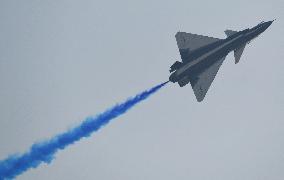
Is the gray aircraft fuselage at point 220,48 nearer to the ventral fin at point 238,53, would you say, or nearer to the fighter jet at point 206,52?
the fighter jet at point 206,52

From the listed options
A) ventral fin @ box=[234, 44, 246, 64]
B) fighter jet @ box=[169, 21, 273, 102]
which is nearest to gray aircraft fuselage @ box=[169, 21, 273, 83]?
fighter jet @ box=[169, 21, 273, 102]

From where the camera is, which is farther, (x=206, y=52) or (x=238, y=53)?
(x=238, y=53)

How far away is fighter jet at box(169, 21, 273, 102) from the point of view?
69.7 m

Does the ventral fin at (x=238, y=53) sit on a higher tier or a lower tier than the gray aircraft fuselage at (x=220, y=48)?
lower

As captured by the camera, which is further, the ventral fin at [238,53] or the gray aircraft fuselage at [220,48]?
the ventral fin at [238,53]

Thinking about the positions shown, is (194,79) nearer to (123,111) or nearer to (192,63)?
(192,63)

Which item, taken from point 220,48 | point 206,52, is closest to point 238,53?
point 220,48

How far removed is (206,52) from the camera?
7050 centimetres

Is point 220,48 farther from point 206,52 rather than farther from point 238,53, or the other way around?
point 238,53

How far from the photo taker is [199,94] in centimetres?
7125

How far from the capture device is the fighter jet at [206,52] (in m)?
69.7

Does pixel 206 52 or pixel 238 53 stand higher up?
pixel 206 52

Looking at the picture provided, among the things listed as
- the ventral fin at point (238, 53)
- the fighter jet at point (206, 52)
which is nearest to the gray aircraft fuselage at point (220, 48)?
the fighter jet at point (206, 52)

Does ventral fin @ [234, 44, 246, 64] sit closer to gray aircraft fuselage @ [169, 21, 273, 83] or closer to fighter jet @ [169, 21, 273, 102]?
fighter jet @ [169, 21, 273, 102]
